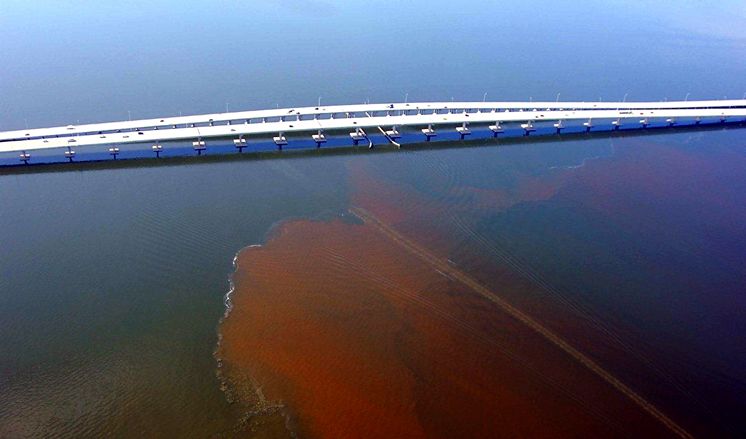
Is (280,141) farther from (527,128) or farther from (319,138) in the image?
(527,128)

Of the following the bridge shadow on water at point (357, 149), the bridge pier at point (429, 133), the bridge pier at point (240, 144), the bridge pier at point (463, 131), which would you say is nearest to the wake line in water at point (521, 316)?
the bridge shadow on water at point (357, 149)

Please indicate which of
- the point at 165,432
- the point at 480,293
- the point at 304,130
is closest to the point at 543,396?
the point at 480,293

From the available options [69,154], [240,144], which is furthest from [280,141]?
[69,154]

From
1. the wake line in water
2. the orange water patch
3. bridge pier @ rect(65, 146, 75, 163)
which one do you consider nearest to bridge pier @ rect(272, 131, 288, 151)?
the wake line in water

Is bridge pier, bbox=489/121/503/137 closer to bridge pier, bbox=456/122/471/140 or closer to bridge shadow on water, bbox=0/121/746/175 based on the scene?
bridge shadow on water, bbox=0/121/746/175

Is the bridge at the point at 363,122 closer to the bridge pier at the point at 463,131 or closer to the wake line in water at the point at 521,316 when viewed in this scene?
the bridge pier at the point at 463,131

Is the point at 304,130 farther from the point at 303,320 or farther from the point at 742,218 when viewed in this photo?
the point at 742,218
